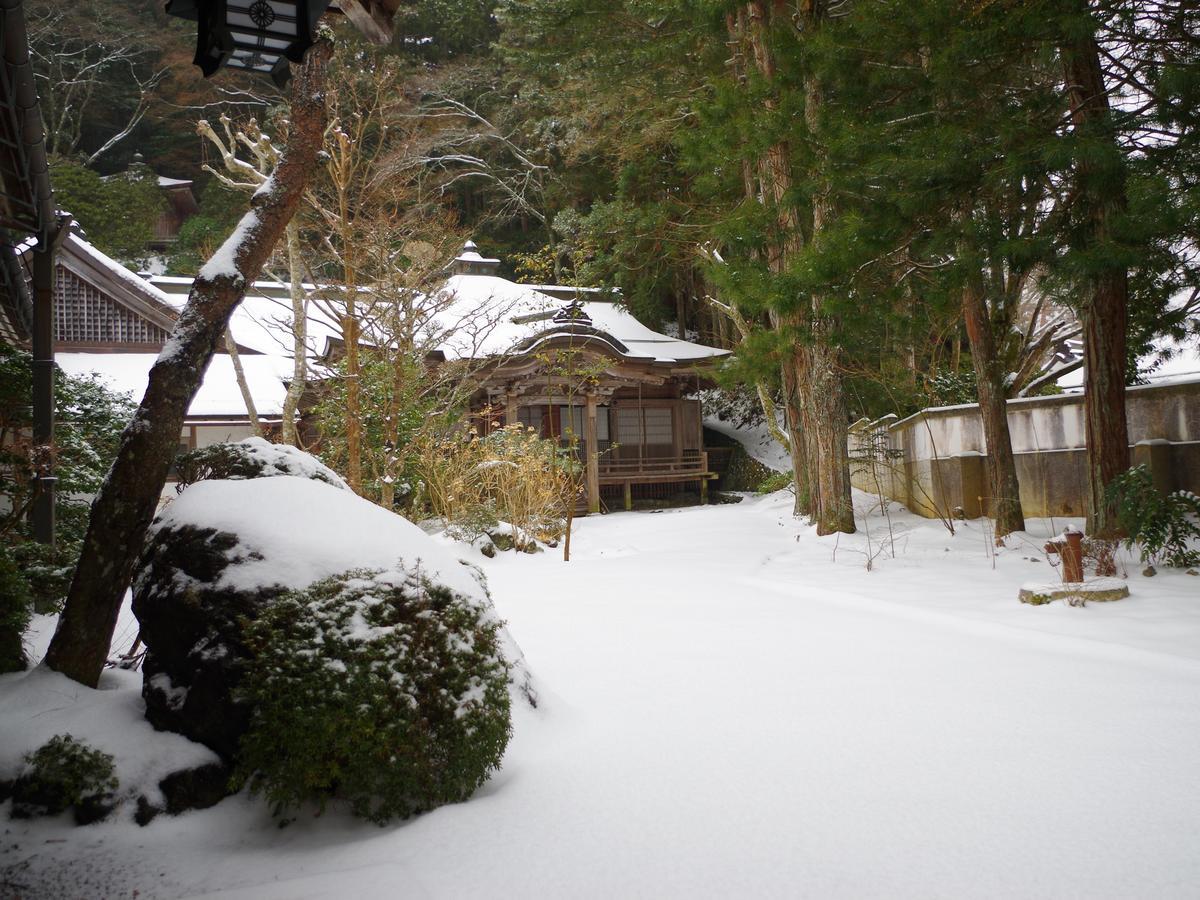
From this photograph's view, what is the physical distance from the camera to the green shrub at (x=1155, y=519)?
625 cm

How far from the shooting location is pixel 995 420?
29.6ft

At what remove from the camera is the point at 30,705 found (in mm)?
3184

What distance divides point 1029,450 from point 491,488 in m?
6.79

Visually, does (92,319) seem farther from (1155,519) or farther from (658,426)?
(1155,519)

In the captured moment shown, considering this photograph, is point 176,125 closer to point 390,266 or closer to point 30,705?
point 390,266

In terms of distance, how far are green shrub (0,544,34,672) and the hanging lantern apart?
234 centimetres

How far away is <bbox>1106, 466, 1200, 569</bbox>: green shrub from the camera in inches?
246

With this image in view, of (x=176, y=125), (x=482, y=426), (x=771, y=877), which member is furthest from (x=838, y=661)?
(x=176, y=125)

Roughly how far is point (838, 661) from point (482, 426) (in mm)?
14420

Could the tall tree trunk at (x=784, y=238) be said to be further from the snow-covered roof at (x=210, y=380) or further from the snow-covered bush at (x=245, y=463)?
the snow-covered roof at (x=210, y=380)

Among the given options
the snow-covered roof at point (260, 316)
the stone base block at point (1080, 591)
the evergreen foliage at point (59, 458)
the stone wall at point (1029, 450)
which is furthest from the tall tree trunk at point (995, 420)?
the snow-covered roof at point (260, 316)

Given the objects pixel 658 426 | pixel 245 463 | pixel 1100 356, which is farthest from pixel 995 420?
pixel 658 426

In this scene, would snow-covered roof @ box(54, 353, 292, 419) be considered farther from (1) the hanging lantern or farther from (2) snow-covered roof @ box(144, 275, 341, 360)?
(1) the hanging lantern

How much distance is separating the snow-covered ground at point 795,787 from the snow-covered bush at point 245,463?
4.22ft
